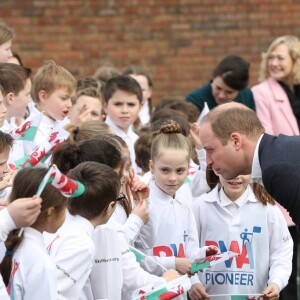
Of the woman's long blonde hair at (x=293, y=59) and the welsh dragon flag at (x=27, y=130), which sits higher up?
the welsh dragon flag at (x=27, y=130)

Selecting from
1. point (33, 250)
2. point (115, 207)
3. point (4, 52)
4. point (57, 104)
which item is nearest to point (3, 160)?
point (115, 207)

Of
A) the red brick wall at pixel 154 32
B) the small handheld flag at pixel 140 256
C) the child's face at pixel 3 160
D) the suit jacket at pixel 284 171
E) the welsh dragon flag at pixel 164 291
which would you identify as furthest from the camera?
the red brick wall at pixel 154 32

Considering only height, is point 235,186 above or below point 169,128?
below

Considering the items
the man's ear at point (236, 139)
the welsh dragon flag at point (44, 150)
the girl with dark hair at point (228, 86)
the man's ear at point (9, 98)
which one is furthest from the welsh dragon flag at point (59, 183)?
the girl with dark hair at point (228, 86)

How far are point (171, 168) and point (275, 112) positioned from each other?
3417 millimetres

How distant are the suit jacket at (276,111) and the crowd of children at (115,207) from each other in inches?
45.0

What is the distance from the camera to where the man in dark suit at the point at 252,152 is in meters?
5.41

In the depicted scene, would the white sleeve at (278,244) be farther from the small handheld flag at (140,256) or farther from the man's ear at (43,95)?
the man's ear at (43,95)

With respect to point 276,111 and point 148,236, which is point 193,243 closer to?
point 148,236

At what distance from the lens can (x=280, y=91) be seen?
10297 millimetres

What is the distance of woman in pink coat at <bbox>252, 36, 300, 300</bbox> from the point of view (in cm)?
1017

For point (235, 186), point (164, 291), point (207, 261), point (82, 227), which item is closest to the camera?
point (82, 227)

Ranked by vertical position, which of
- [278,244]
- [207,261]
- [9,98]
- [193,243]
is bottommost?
[278,244]

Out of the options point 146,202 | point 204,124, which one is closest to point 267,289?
point 146,202
